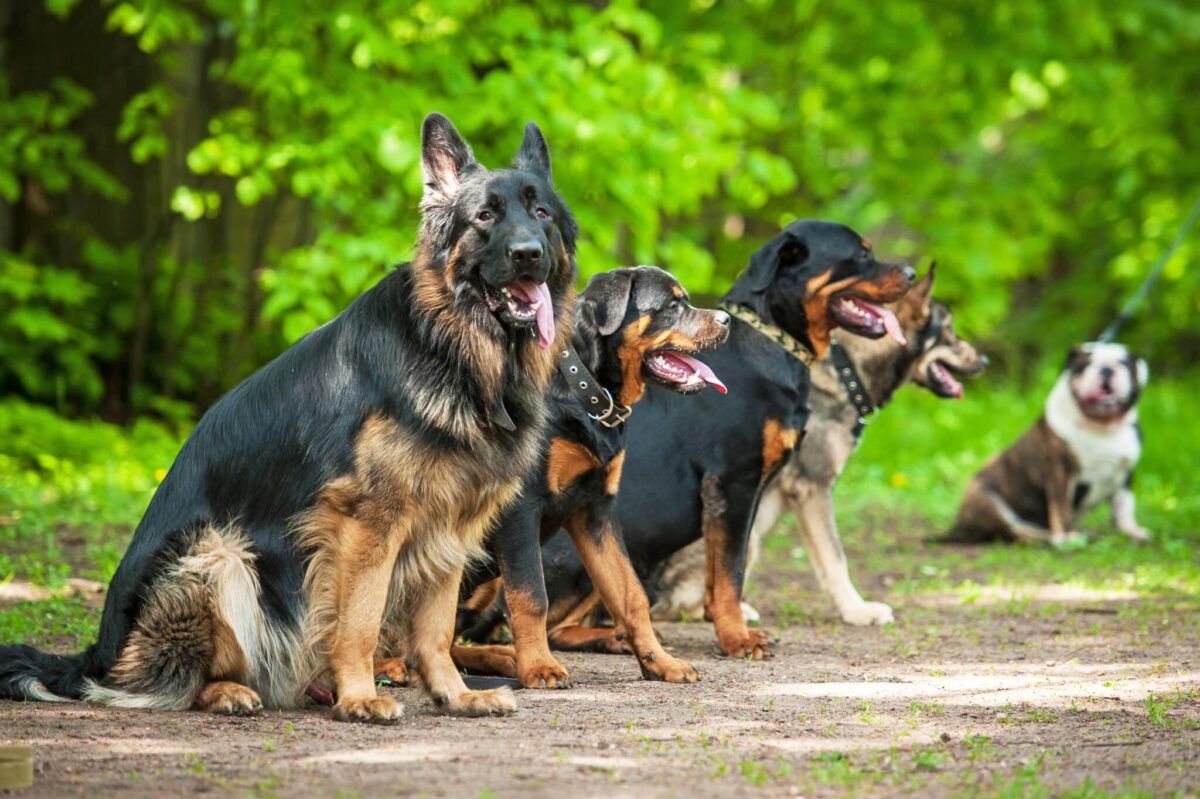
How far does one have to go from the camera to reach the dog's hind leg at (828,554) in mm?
7344

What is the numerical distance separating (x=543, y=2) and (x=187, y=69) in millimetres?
4877

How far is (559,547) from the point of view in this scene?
6.36 m

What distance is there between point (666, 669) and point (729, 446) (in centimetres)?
134

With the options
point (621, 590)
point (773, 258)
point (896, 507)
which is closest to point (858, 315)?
point (773, 258)

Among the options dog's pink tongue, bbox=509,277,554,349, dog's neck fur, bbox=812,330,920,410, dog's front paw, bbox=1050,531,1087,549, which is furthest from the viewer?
dog's front paw, bbox=1050,531,1087,549

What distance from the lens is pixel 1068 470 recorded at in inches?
430

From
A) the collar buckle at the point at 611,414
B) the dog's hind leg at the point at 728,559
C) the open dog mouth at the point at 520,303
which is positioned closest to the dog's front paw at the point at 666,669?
the dog's hind leg at the point at 728,559

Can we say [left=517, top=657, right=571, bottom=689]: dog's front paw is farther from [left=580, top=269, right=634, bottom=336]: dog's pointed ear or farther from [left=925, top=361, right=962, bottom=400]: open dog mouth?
[left=925, top=361, right=962, bottom=400]: open dog mouth

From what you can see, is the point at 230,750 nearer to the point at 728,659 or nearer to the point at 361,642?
the point at 361,642

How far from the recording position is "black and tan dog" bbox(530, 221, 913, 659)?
6.34m

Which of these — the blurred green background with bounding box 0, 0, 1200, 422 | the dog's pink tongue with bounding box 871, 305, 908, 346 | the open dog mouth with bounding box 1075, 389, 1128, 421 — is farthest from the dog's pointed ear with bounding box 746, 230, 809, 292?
the open dog mouth with bounding box 1075, 389, 1128, 421

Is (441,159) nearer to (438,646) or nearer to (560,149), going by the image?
(438,646)

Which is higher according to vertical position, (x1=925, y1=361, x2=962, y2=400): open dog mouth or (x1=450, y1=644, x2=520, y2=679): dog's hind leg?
(x1=925, y1=361, x2=962, y2=400): open dog mouth

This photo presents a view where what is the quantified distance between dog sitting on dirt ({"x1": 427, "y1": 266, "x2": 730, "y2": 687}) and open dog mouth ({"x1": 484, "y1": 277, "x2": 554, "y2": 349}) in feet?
2.45
